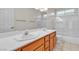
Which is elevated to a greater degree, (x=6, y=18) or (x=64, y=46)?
(x=6, y=18)

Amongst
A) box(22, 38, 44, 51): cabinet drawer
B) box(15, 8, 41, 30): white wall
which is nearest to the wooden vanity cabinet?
box(22, 38, 44, 51): cabinet drawer

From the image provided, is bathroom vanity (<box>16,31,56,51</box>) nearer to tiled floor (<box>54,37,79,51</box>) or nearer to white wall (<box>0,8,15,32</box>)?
tiled floor (<box>54,37,79,51</box>)

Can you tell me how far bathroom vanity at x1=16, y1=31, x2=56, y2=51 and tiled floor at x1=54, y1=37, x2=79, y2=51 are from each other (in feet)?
0.21

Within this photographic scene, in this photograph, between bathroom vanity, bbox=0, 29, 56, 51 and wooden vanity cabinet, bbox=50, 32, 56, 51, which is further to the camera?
wooden vanity cabinet, bbox=50, 32, 56, 51

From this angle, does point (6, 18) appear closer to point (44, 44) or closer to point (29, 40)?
point (29, 40)

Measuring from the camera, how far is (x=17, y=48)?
1822 millimetres

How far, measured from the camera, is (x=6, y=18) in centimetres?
192

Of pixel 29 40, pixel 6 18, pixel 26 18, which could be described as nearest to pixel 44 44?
pixel 29 40

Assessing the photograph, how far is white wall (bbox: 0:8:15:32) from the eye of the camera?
1915 mm

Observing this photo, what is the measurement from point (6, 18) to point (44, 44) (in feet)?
2.18

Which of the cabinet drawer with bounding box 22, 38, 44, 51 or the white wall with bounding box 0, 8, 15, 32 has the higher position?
the white wall with bounding box 0, 8, 15, 32
